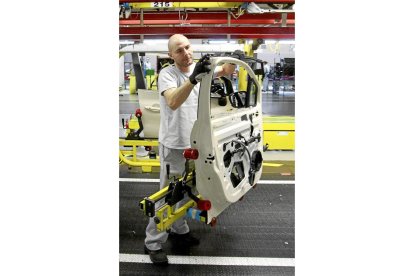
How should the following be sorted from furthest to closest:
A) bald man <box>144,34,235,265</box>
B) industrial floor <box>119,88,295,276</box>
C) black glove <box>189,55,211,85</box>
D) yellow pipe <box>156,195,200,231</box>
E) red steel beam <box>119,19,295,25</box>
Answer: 1. red steel beam <box>119,19,295,25</box>
2. industrial floor <box>119,88,295,276</box>
3. bald man <box>144,34,235,265</box>
4. yellow pipe <box>156,195,200,231</box>
5. black glove <box>189,55,211,85</box>

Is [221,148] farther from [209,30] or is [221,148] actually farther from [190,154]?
[209,30]

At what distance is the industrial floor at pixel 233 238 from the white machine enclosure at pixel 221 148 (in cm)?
48

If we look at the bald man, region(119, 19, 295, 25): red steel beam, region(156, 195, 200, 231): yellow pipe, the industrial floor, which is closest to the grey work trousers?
the bald man

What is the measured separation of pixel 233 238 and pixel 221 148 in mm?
1017

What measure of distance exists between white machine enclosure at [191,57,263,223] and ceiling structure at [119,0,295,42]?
1574mm

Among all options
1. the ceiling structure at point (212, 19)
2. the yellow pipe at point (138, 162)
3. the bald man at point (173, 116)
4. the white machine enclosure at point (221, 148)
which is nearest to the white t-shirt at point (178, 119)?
the bald man at point (173, 116)

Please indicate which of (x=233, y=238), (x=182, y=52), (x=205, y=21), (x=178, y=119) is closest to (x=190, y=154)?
(x=178, y=119)

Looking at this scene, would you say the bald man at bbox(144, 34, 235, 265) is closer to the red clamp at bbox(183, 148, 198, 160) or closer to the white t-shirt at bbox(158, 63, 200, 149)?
the white t-shirt at bbox(158, 63, 200, 149)

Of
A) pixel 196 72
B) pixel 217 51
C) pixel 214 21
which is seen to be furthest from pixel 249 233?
pixel 214 21

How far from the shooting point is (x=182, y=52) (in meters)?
2.25

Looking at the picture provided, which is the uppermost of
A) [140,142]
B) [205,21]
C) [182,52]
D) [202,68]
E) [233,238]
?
[205,21]

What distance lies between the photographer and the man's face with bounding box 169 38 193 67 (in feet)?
7.29

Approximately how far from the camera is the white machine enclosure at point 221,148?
6.38ft

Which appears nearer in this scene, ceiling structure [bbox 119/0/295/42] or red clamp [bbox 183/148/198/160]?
red clamp [bbox 183/148/198/160]
